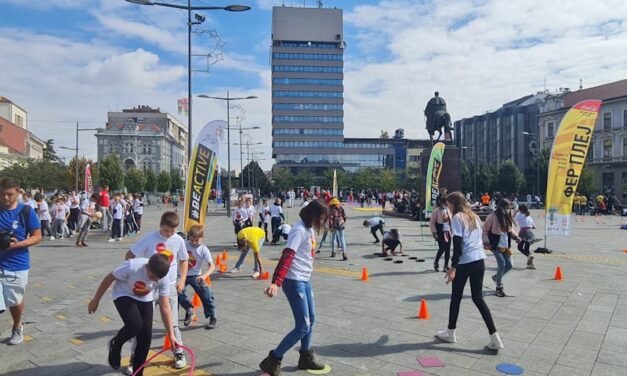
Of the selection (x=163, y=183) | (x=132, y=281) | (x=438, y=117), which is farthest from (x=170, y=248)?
(x=163, y=183)

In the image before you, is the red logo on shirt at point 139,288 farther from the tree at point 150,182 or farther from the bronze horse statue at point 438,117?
the tree at point 150,182

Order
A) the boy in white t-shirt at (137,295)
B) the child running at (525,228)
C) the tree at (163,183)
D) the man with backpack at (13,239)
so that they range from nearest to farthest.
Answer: the boy in white t-shirt at (137,295) → the man with backpack at (13,239) → the child running at (525,228) → the tree at (163,183)

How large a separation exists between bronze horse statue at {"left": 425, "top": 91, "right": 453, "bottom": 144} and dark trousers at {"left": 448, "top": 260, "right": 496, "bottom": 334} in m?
23.5

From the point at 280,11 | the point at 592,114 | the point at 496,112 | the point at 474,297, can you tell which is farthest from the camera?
the point at 280,11

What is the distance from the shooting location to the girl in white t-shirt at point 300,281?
435 centimetres

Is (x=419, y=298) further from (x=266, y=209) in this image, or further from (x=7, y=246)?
(x=266, y=209)

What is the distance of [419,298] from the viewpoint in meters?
7.86

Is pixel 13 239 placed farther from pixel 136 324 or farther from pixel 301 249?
pixel 301 249

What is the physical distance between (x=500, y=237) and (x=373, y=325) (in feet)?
11.0

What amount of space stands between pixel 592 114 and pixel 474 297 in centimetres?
882

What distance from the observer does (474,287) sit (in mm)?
5309

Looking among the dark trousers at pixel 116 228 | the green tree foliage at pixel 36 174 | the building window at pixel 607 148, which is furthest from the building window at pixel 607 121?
the green tree foliage at pixel 36 174

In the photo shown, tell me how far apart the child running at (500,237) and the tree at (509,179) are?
5655cm

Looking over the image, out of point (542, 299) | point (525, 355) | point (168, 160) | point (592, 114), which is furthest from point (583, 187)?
point (168, 160)
